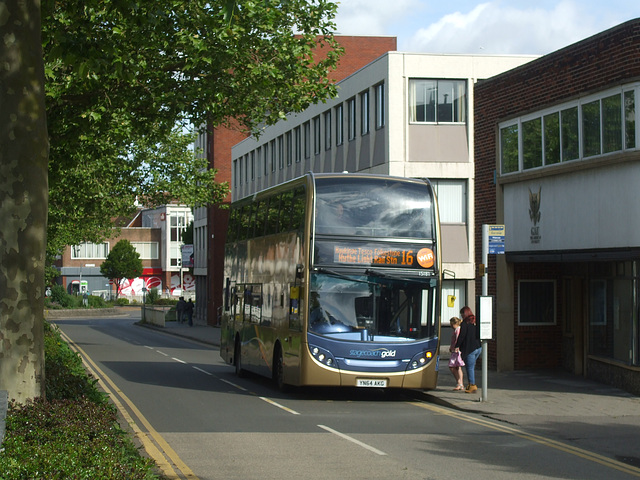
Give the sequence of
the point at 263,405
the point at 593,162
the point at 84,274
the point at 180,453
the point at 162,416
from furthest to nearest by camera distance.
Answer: the point at 84,274, the point at 593,162, the point at 263,405, the point at 162,416, the point at 180,453

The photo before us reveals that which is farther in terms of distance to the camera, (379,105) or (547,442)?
(379,105)

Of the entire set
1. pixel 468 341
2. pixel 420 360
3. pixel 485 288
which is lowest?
pixel 420 360

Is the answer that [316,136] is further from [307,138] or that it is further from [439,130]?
[439,130]

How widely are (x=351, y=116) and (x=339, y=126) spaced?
151cm

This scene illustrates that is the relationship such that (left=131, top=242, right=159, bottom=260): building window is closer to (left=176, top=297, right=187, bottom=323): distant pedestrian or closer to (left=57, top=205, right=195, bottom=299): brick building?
(left=57, top=205, right=195, bottom=299): brick building

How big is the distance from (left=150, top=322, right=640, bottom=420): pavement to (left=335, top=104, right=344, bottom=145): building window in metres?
19.2

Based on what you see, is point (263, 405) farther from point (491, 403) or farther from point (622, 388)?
point (622, 388)

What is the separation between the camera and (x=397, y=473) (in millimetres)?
10016

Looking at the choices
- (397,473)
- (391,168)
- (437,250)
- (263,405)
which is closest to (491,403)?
(437,250)

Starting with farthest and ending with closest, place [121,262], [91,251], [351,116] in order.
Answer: [91,251] → [121,262] → [351,116]

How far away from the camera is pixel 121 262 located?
10119 cm

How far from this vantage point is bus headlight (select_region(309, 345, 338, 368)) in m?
17.4

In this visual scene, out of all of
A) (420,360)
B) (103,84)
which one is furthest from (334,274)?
(103,84)

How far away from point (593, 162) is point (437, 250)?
12.3ft
